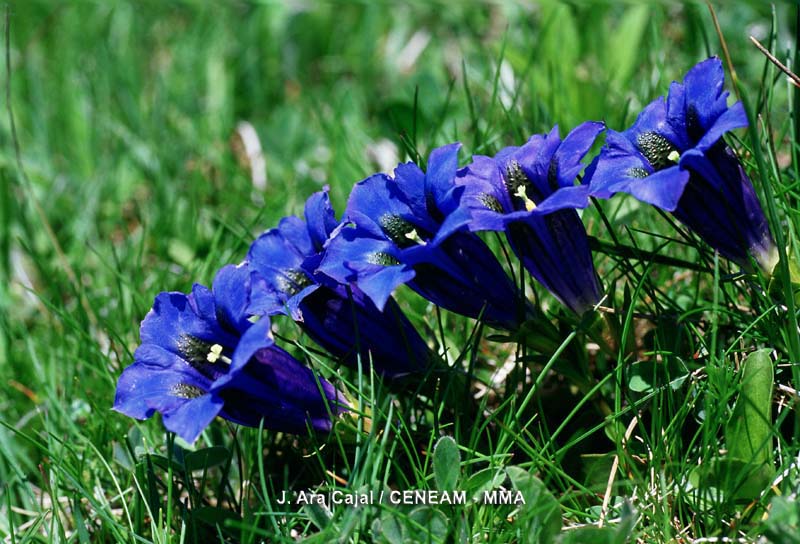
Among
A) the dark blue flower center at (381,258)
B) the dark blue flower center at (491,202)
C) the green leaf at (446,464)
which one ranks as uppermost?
the dark blue flower center at (491,202)

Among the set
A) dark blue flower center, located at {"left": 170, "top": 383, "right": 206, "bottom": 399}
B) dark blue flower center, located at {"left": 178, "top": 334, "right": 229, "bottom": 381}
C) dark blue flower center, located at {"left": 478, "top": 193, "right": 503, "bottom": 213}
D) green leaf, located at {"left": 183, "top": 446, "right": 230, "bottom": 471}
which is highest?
dark blue flower center, located at {"left": 478, "top": 193, "right": 503, "bottom": 213}

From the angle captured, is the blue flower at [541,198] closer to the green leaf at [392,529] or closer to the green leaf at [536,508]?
the green leaf at [536,508]

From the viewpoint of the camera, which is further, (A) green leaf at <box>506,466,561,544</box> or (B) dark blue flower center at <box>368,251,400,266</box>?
(B) dark blue flower center at <box>368,251,400,266</box>

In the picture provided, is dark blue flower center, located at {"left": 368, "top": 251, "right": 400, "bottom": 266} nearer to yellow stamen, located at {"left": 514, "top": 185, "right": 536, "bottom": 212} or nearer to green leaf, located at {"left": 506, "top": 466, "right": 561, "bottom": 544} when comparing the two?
yellow stamen, located at {"left": 514, "top": 185, "right": 536, "bottom": 212}

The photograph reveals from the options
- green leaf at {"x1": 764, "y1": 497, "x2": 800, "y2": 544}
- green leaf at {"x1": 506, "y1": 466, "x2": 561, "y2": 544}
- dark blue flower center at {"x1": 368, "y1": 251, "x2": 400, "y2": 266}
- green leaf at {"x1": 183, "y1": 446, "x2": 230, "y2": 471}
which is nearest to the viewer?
green leaf at {"x1": 764, "y1": 497, "x2": 800, "y2": 544}

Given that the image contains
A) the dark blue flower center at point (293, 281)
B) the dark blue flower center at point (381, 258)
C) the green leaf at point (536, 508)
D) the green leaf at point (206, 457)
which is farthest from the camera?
the green leaf at point (206, 457)

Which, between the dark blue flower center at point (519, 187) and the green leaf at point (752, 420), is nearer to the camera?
the green leaf at point (752, 420)

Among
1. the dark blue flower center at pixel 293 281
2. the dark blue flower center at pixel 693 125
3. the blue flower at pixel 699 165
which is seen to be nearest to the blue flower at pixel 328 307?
the dark blue flower center at pixel 293 281

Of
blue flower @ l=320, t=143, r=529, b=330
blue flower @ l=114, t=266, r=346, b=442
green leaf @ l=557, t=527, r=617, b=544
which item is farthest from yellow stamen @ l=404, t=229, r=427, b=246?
green leaf @ l=557, t=527, r=617, b=544
